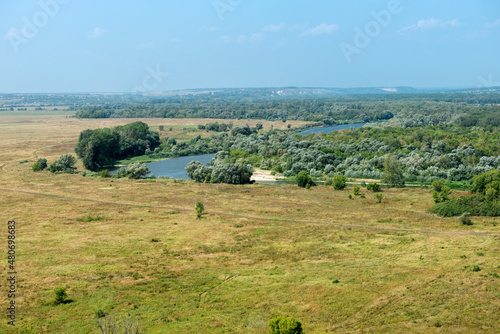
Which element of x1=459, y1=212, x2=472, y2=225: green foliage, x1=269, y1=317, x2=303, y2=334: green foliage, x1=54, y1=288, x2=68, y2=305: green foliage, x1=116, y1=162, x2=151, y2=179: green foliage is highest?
x1=269, y1=317, x2=303, y2=334: green foliage

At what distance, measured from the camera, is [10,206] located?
5834 cm

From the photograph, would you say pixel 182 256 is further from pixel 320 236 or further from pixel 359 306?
pixel 359 306

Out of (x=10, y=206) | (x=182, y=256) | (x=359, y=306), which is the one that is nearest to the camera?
(x=359, y=306)

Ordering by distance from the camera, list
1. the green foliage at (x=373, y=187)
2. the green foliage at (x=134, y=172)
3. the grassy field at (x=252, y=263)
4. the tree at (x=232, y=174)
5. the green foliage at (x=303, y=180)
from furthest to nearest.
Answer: the green foliage at (x=134, y=172), the tree at (x=232, y=174), the green foliage at (x=303, y=180), the green foliage at (x=373, y=187), the grassy field at (x=252, y=263)

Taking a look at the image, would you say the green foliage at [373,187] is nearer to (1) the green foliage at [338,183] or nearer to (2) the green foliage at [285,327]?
(1) the green foliage at [338,183]

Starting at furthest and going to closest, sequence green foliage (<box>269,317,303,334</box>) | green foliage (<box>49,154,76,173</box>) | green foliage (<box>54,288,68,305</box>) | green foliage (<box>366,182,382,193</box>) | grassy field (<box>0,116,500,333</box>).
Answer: green foliage (<box>49,154,76,173</box>)
green foliage (<box>366,182,382,193</box>)
green foliage (<box>54,288,68,305</box>)
grassy field (<box>0,116,500,333</box>)
green foliage (<box>269,317,303,334</box>)

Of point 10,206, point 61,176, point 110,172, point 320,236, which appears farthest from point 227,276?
point 110,172

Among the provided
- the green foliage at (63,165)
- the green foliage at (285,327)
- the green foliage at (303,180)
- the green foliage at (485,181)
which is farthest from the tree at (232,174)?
the green foliage at (285,327)

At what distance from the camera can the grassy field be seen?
2656 centimetres

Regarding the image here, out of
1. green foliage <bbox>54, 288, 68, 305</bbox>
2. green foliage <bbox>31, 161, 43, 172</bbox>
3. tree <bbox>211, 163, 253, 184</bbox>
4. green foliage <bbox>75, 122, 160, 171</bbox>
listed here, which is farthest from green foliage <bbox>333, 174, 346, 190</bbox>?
green foliage <bbox>31, 161, 43, 172</bbox>

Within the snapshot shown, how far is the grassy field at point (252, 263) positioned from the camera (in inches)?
1046

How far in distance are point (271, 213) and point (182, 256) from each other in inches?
723

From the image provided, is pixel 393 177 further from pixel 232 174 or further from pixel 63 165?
pixel 63 165

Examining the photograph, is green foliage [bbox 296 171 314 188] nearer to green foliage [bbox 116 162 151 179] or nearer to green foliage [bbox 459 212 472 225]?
green foliage [bbox 459 212 472 225]
